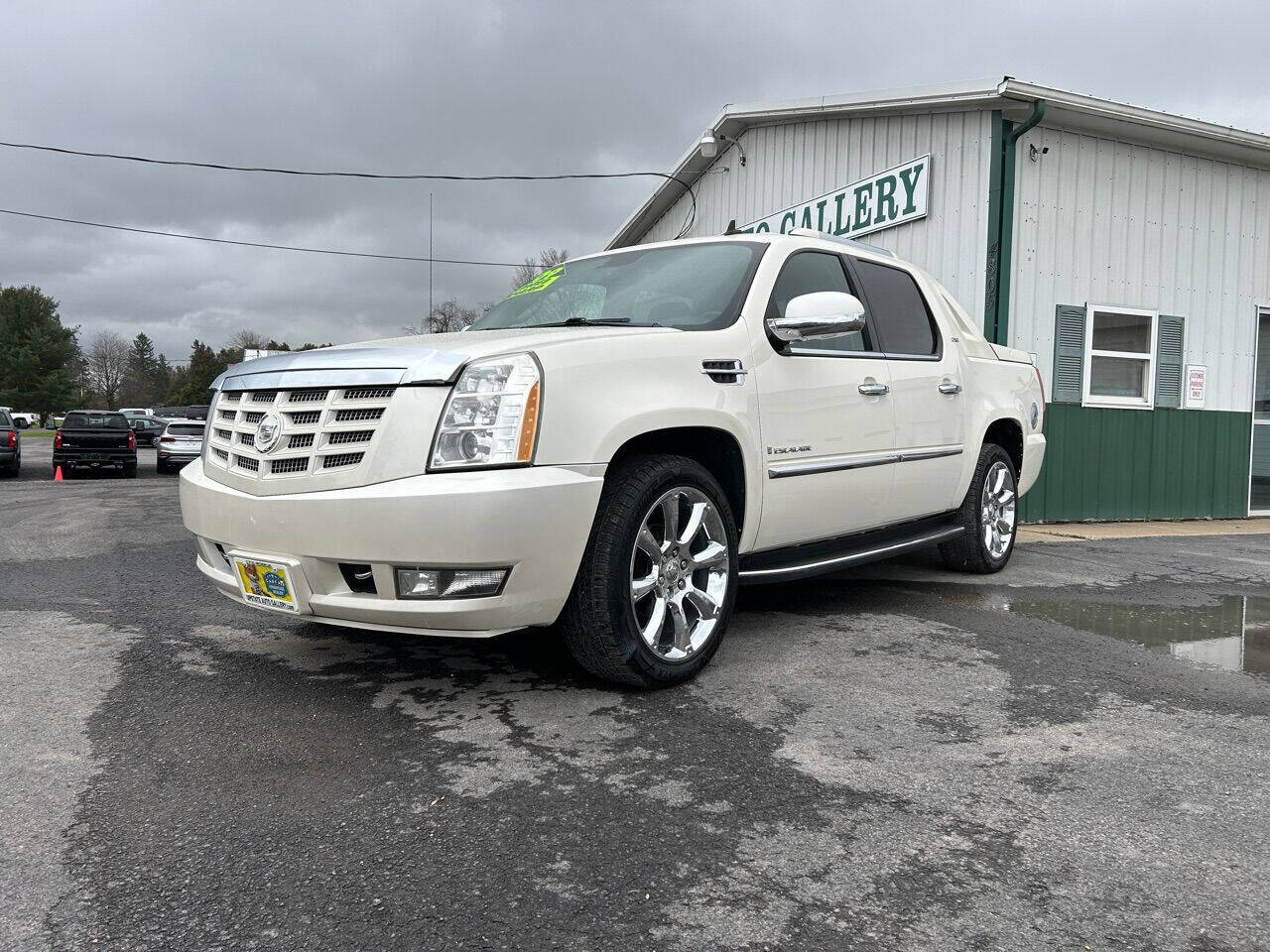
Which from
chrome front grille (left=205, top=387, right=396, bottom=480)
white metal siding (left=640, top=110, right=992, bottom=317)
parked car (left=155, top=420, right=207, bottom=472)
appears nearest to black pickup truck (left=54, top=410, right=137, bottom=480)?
parked car (left=155, top=420, right=207, bottom=472)

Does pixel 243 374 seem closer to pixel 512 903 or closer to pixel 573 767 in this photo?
pixel 573 767

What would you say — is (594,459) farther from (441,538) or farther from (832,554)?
(832,554)

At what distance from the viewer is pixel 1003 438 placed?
6.42 metres

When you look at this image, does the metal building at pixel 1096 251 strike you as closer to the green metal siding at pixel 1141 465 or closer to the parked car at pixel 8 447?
the green metal siding at pixel 1141 465

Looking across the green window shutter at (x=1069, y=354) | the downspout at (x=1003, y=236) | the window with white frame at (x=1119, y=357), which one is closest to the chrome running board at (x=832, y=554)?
the downspout at (x=1003, y=236)

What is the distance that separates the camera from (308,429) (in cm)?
329

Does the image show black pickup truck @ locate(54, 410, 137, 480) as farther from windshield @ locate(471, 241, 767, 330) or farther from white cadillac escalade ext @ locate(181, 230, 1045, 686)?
white cadillac escalade ext @ locate(181, 230, 1045, 686)

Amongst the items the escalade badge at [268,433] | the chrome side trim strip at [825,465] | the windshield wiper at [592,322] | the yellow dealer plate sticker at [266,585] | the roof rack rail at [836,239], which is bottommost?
the yellow dealer plate sticker at [266,585]

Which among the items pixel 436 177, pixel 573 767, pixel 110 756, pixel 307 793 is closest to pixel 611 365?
pixel 573 767

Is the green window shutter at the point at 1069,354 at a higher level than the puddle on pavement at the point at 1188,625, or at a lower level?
higher

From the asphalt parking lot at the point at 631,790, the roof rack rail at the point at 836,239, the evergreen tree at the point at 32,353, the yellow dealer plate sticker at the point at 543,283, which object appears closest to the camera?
the asphalt parking lot at the point at 631,790

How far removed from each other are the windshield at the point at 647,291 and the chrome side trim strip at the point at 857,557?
1.06m

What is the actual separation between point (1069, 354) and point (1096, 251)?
108cm

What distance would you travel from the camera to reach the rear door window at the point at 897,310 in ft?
16.3
